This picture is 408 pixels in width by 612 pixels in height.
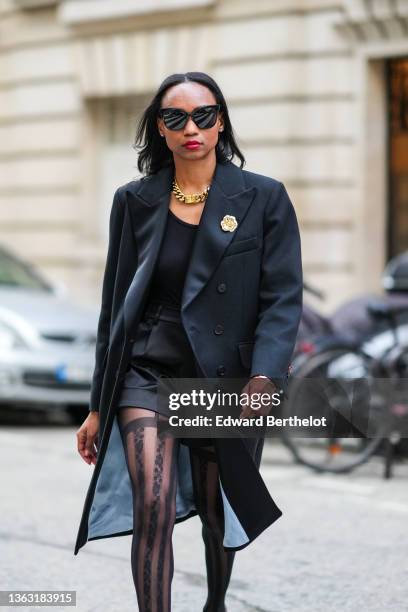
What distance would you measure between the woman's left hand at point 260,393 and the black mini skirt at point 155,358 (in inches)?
6.6

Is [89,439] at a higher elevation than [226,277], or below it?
below

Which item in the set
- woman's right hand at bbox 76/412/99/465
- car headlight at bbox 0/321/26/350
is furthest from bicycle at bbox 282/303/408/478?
woman's right hand at bbox 76/412/99/465

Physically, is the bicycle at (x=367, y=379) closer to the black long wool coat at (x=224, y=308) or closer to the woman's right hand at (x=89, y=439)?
the woman's right hand at (x=89, y=439)

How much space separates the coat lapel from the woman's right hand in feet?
1.31

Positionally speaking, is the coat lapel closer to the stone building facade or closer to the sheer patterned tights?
the sheer patterned tights

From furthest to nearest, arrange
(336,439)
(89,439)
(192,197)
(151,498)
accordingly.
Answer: (336,439) < (89,439) < (192,197) < (151,498)

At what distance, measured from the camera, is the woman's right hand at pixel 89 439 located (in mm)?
4223

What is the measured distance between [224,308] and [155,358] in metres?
0.25

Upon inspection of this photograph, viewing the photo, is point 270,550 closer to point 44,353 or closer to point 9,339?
point 44,353

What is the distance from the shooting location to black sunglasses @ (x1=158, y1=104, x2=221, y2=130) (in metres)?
4.05

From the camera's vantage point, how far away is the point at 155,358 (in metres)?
4.04

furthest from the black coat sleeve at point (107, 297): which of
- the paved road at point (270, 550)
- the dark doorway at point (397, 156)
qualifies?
the dark doorway at point (397, 156)

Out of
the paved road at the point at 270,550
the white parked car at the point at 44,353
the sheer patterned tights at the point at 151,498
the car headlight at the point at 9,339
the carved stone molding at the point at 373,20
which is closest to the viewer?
the sheer patterned tights at the point at 151,498

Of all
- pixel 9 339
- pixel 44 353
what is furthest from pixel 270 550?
pixel 9 339
